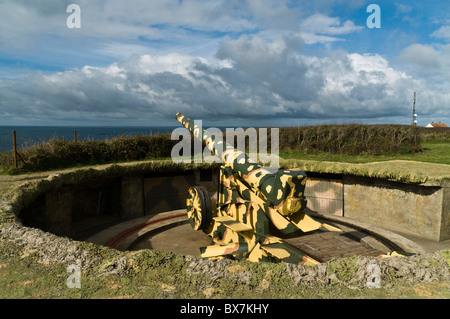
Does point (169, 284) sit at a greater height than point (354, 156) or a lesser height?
lesser

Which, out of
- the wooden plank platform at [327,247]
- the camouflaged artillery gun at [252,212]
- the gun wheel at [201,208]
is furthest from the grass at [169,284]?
the gun wheel at [201,208]

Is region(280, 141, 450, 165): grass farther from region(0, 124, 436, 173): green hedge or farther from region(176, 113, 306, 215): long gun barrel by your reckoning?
region(176, 113, 306, 215): long gun barrel

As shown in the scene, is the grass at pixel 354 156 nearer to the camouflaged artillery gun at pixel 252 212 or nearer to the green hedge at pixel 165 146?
the green hedge at pixel 165 146

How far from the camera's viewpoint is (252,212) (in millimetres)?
6832

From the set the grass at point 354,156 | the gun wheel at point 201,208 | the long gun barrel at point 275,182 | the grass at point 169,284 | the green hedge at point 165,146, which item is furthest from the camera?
the grass at point 354,156

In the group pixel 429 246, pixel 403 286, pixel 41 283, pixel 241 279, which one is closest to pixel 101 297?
pixel 41 283

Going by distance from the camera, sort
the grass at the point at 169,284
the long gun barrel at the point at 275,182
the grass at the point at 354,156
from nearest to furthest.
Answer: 1. the grass at the point at 169,284
2. the long gun barrel at the point at 275,182
3. the grass at the point at 354,156

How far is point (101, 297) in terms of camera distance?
236 centimetres

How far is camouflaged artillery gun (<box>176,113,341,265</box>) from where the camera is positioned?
5.83 meters

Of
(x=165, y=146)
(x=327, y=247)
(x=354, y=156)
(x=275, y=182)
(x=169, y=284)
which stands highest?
(x=165, y=146)

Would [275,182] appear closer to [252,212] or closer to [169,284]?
[252,212]

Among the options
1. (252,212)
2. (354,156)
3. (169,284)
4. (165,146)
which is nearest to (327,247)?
(252,212)

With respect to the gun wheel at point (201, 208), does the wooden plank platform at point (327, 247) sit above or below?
below

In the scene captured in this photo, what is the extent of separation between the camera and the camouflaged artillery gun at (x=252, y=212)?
583 centimetres
